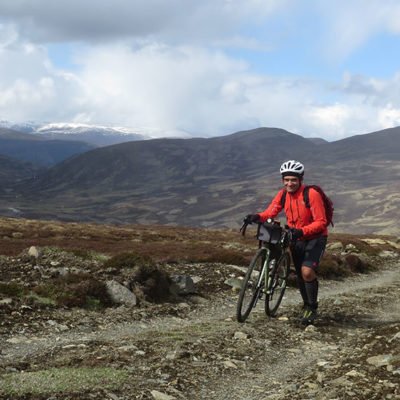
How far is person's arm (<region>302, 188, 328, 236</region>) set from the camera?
396 inches

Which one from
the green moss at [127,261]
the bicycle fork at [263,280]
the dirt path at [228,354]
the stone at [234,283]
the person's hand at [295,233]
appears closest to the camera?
the dirt path at [228,354]

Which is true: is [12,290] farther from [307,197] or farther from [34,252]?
[307,197]

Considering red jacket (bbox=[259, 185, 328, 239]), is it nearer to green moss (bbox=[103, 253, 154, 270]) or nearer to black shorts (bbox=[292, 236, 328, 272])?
black shorts (bbox=[292, 236, 328, 272])

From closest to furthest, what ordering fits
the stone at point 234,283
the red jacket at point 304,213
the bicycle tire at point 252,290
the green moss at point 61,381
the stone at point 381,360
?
the green moss at point 61,381 < the stone at point 381,360 < the red jacket at point 304,213 < the bicycle tire at point 252,290 < the stone at point 234,283

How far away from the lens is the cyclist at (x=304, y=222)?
33.3ft

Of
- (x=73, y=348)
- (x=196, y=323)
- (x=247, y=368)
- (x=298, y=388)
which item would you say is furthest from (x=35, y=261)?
(x=298, y=388)

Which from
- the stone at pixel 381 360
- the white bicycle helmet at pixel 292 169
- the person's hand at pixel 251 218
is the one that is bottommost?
the stone at pixel 381 360

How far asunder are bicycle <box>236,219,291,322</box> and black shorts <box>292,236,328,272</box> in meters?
0.27

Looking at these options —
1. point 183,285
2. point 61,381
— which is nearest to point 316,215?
point 183,285

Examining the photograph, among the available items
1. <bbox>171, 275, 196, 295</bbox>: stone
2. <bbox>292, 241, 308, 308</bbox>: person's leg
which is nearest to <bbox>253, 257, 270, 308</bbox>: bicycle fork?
<bbox>292, 241, 308, 308</bbox>: person's leg

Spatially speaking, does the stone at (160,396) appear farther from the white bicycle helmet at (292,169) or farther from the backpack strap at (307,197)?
the white bicycle helmet at (292,169)

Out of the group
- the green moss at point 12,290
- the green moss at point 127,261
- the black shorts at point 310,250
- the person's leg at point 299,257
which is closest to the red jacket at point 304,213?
the black shorts at point 310,250

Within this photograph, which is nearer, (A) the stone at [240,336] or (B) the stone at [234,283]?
(A) the stone at [240,336]

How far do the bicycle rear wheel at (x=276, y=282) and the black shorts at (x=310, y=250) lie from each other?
45cm
